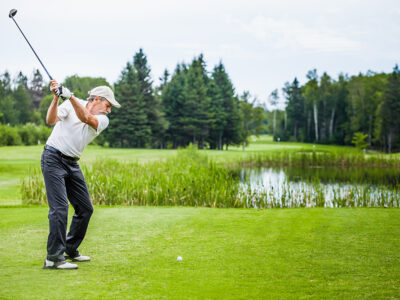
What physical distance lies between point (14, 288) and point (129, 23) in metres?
30.3

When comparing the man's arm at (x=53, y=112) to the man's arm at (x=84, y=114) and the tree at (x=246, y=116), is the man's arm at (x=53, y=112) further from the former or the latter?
the tree at (x=246, y=116)

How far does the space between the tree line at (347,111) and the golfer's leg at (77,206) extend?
50774mm

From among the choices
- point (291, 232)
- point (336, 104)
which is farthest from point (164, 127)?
point (291, 232)

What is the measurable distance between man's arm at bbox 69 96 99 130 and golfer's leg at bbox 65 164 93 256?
675mm

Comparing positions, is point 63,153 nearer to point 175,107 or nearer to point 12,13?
point 12,13

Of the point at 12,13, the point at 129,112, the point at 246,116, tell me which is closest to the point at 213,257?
the point at 12,13

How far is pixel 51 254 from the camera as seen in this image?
4723 millimetres

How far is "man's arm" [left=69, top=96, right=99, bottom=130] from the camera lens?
4.48m

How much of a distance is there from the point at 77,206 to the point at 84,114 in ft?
4.06

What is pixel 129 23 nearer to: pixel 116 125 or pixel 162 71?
pixel 116 125

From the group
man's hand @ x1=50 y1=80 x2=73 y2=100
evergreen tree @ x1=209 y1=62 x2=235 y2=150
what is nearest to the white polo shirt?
man's hand @ x1=50 y1=80 x2=73 y2=100

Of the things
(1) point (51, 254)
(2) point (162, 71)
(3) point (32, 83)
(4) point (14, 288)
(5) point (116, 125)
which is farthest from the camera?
(3) point (32, 83)

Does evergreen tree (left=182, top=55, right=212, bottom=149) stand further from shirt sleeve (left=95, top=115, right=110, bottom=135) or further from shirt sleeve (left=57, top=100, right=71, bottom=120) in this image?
shirt sleeve (left=57, top=100, right=71, bottom=120)

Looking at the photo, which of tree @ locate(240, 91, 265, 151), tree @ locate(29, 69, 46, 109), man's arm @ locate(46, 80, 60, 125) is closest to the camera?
man's arm @ locate(46, 80, 60, 125)
